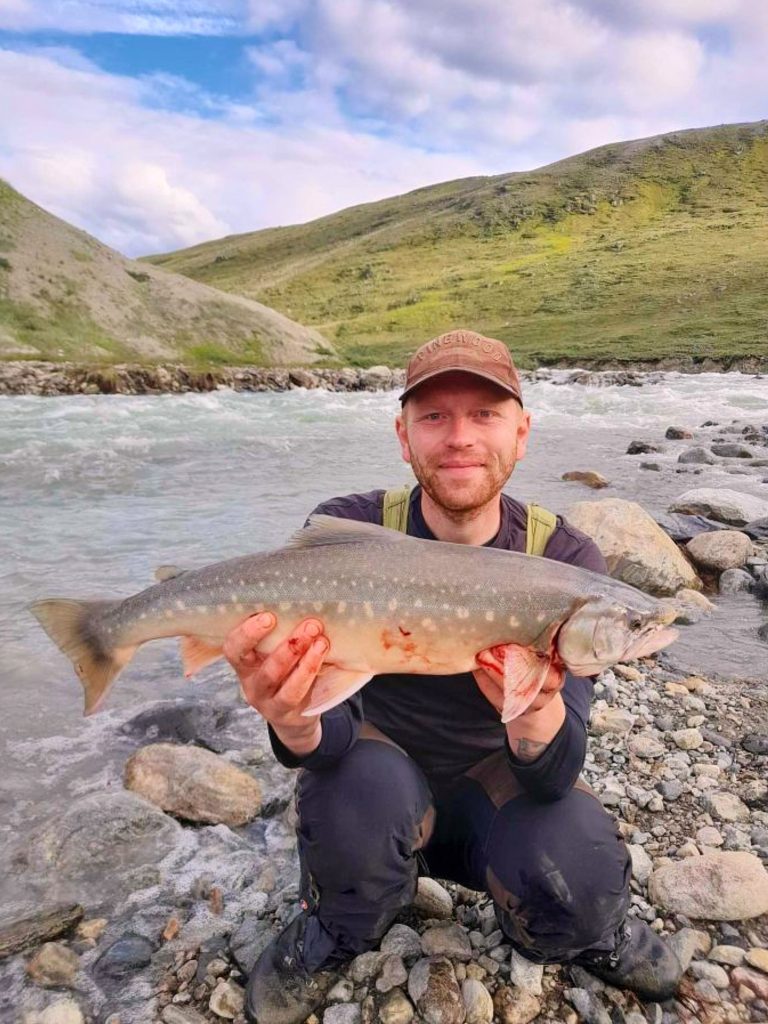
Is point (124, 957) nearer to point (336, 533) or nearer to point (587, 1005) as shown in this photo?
point (587, 1005)

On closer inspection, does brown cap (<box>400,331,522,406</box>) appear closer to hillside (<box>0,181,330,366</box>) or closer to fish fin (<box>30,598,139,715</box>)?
fish fin (<box>30,598,139,715</box>)

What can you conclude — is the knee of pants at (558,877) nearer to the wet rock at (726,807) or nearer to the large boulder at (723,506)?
the wet rock at (726,807)

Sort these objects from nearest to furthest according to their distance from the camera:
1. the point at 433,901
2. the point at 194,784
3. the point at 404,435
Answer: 1. the point at 433,901
2. the point at 404,435
3. the point at 194,784

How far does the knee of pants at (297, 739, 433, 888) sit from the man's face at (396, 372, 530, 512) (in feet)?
4.26

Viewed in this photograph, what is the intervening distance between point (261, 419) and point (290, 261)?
128 metres

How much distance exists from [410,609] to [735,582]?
281 inches

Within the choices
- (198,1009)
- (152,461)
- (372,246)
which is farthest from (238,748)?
(372,246)

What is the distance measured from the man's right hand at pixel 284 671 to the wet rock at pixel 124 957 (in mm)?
1344

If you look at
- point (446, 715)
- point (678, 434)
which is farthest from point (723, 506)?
point (678, 434)

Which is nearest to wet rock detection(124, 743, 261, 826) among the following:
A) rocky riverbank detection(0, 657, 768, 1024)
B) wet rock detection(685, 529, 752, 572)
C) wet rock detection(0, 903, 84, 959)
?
rocky riverbank detection(0, 657, 768, 1024)

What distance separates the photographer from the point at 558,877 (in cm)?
310

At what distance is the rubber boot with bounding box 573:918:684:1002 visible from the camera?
3145 millimetres

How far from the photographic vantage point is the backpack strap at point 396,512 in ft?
13.0

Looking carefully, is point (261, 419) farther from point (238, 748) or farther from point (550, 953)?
point (550, 953)
